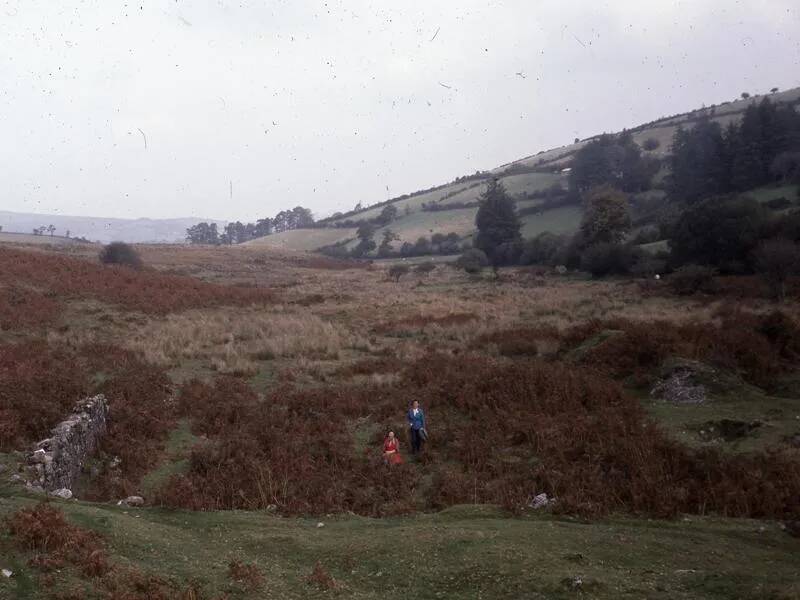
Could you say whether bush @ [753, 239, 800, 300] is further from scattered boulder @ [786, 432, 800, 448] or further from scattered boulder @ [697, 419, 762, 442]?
scattered boulder @ [786, 432, 800, 448]

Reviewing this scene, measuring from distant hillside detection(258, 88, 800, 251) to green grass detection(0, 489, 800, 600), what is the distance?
73992 mm

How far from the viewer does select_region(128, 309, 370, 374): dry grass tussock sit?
938 inches

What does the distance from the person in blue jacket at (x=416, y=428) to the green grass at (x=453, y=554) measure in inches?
163

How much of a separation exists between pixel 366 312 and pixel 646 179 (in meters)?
68.4

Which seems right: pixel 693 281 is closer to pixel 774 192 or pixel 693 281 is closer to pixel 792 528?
pixel 792 528

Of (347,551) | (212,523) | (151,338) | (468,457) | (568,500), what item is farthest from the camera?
(151,338)

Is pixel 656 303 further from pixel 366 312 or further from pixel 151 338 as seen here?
pixel 151 338

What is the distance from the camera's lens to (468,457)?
14.1 m

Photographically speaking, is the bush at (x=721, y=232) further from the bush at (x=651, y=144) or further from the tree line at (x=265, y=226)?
the tree line at (x=265, y=226)

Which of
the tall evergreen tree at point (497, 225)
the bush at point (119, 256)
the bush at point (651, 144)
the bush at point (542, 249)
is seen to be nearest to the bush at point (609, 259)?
the bush at point (542, 249)

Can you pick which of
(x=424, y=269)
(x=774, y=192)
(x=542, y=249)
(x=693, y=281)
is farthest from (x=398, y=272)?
(x=774, y=192)

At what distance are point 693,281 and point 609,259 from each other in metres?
15.3

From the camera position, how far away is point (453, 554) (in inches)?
336

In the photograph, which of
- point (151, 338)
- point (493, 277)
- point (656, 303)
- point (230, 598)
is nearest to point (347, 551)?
point (230, 598)
